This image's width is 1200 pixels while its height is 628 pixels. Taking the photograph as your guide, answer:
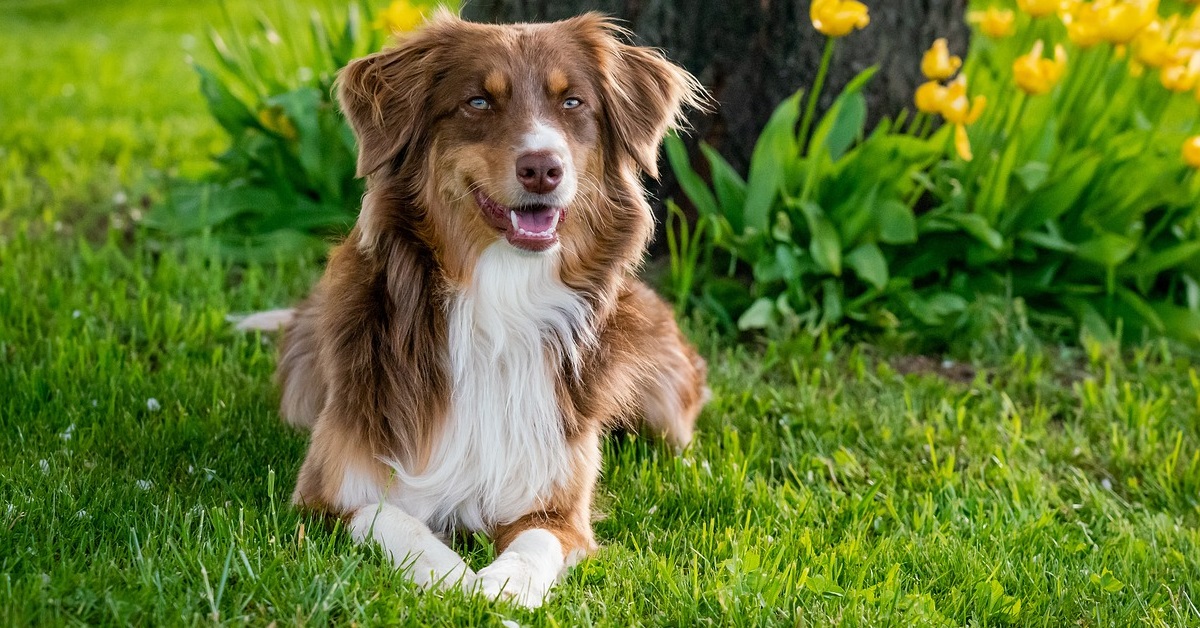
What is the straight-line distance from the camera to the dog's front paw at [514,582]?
3.03 meters

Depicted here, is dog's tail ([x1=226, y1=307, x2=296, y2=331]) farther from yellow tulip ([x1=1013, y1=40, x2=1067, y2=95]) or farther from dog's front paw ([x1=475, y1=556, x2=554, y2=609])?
yellow tulip ([x1=1013, y1=40, x2=1067, y2=95])

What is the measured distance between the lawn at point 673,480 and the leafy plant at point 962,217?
0.24m

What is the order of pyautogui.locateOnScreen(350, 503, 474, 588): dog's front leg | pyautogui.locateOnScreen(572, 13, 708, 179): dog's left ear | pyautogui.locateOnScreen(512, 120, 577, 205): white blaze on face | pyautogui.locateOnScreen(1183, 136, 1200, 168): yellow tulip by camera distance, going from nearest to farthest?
pyautogui.locateOnScreen(350, 503, 474, 588): dog's front leg, pyautogui.locateOnScreen(512, 120, 577, 205): white blaze on face, pyautogui.locateOnScreen(572, 13, 708, 179): dog's left ear, pyautogui.locateOnScreen(1183, 136, 1200, 168): yellow tulip

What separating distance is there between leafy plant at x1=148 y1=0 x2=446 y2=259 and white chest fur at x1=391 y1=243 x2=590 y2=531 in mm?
2392

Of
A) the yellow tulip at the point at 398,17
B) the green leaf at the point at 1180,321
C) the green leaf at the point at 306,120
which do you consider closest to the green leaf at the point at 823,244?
the green leaf at the point at 1180,321

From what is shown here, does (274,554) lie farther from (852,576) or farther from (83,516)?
(852,576)

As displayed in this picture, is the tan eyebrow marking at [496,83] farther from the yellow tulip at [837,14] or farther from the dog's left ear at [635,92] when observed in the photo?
the yellow tulip at [837,14]

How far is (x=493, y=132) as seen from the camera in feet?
11.0

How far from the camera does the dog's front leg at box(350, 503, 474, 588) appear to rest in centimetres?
309

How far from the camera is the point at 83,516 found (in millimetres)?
3264

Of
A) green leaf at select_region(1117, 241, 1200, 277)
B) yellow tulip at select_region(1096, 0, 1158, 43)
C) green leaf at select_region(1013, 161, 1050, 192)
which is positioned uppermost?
yellow tulip at select_region(1096, 0, 1158, 43)

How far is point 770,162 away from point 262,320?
2370mm

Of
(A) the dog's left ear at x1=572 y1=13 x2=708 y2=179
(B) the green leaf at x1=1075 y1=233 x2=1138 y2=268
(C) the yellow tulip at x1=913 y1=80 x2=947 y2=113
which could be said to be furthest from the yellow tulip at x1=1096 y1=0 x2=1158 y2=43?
(A) the dog's left ear at x1=572 y1=13 x2=708 y2=179

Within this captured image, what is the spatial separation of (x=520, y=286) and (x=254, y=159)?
9.85 ft
